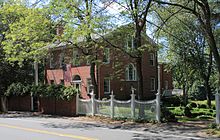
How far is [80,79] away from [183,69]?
10879 mm

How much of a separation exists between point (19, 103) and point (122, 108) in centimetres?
1472

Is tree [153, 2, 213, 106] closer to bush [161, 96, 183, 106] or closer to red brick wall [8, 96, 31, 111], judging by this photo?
bush [161, 96, 183, 106]

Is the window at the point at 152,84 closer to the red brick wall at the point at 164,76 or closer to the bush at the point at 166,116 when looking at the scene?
the red brick wall at the point at 164,76

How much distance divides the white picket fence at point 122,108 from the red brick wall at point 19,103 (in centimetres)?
817

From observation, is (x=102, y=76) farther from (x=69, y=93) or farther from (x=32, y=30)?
(x=32, y=30)

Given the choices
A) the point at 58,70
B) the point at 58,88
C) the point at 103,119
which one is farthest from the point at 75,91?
the point at 58,70

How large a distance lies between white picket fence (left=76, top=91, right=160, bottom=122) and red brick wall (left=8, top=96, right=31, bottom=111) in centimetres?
817

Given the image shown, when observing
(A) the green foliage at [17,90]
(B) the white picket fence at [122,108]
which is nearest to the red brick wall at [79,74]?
(A) the green foliage at [17,90]

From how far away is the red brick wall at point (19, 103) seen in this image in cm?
3106

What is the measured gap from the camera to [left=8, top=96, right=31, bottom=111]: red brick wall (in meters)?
31.1

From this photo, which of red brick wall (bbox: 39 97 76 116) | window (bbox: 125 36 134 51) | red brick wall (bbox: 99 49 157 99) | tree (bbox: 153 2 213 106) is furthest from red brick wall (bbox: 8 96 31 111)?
tree (bbox: 153 2 213 106)

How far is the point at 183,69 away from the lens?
36.4 m

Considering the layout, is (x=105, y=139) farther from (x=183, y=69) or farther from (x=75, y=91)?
(x=183, y=69)

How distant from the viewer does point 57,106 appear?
26.1 meters
